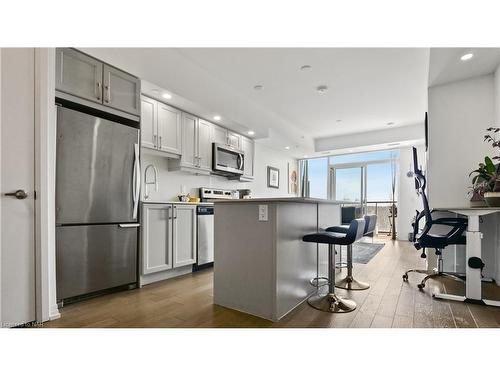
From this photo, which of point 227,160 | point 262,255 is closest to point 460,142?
point 262,255

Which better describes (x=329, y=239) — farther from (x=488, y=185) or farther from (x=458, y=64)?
(x=458, y=64)

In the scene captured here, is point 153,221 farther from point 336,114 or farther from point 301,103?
point 336,114

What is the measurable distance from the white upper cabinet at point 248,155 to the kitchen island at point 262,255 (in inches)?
107

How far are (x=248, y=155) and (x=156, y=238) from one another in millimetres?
2734

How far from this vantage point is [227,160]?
4480mm

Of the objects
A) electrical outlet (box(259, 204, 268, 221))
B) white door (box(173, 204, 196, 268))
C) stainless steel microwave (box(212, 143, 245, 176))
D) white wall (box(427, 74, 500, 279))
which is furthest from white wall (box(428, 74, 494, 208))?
white door (box(173, 204, 196, 268))

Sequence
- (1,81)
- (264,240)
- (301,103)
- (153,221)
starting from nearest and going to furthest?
1. (1,81)
2. (264,240)
3. (153,221)
4. (301,103)

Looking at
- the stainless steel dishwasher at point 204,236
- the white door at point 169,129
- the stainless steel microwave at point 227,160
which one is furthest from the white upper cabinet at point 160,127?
the stainless steel dishwasher at point 204,236

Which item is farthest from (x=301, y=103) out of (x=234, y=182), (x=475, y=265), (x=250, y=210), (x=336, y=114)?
(x=475, y=265)

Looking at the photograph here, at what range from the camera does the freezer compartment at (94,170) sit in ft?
7.46

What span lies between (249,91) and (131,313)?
3.06 meters

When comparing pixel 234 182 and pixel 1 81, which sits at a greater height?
pixel 1 81

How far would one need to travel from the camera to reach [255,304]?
209 cm

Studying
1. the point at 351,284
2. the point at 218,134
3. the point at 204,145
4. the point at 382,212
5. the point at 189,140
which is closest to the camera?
the point at 351,284
